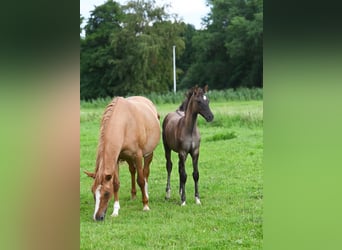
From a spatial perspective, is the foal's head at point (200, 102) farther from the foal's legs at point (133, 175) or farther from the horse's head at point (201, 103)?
the foal's legs at point (133, 175)

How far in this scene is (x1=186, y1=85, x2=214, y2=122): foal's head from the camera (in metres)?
1.56

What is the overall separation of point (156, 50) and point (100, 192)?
1.58 feet

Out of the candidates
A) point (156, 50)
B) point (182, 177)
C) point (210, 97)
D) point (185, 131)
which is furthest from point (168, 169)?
point (156, 50)

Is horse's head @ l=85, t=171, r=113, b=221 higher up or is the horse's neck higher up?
the horse's neck

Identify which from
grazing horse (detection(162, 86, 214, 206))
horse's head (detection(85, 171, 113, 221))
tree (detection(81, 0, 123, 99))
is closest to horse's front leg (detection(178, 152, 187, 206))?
grazing horse (detection(162, 86, 214, 206))

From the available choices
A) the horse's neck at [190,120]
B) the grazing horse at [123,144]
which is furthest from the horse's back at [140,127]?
the horse's neck at [190,120]

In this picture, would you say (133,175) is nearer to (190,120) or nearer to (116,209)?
(116,209)

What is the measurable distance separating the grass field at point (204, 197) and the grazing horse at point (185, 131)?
0.02m

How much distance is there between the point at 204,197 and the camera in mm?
1578

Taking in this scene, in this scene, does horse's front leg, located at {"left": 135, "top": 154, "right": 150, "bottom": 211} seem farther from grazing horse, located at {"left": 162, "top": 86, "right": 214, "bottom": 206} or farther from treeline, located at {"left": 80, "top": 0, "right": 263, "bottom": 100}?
treeline, located at {"left": 80, "top": 0, "right": 263, "bottom": 100}

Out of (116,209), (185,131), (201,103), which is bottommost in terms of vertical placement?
(116,209)

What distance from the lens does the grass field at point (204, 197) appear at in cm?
141
